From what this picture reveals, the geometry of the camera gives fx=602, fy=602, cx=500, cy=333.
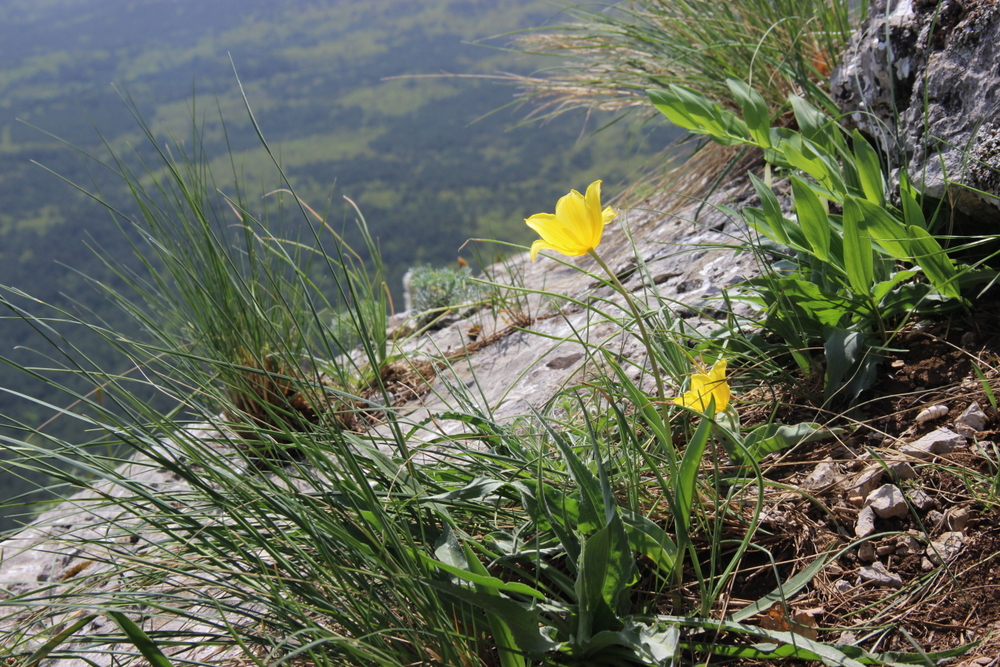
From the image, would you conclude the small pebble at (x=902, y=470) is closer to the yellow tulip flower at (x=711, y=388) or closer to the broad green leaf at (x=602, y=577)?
the yellow tulip flower at (x=711, y=388)

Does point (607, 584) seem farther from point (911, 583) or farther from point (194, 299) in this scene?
point (194, 299)

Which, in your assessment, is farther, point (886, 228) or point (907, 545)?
point (886, 228)

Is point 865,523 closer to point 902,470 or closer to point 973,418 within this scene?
point 902,470

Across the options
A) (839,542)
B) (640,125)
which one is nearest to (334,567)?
(839,542)

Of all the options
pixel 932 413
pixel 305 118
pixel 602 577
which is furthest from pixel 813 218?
pixel 305 118

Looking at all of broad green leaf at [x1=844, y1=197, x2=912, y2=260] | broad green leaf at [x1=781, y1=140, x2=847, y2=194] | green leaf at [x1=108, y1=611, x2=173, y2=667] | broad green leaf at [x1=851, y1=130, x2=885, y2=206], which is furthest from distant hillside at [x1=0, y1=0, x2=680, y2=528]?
A: green leaf at [x1=108, y1=611, x2=173, y2=667]

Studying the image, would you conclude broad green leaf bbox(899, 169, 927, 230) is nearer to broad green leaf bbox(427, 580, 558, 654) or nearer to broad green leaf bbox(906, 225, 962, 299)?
broad green leaf bbox(906, 225, 962, 299)
